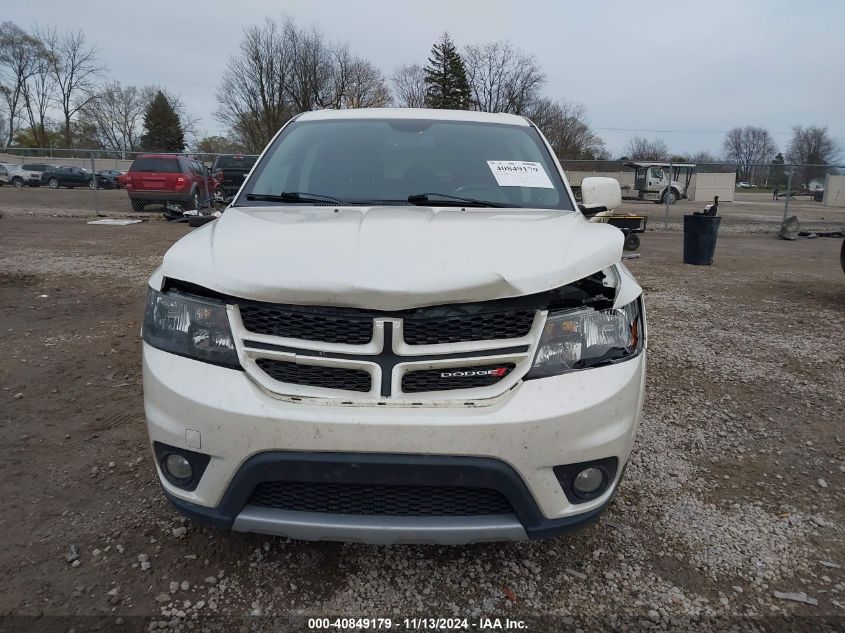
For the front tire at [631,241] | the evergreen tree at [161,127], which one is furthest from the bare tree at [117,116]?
the front tire at [631,241]

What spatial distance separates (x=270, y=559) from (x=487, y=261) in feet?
4.59

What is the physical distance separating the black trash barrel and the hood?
8.60 meters

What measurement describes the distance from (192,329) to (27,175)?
42.1m

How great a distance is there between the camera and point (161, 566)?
2035mm

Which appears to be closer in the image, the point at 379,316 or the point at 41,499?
the point at 379,316

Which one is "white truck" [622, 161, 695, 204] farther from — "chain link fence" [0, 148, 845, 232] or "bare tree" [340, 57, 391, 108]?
"bare tree" [340, 57, 391, 108]

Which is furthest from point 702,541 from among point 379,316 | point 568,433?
point 379,316

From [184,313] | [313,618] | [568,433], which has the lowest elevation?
[313,618]

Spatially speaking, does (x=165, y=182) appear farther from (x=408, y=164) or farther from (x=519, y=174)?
(x=519, y=174)

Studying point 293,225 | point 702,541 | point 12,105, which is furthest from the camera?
point 12,105

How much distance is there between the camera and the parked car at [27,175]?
34.7 meters

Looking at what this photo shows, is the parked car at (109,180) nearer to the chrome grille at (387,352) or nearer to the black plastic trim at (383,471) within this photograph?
the chrome grille at (387,352)

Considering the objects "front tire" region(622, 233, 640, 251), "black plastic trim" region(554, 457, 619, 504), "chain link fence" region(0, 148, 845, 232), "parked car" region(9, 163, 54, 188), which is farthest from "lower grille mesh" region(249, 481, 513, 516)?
"parked car" region(9, 163, 54, 188)

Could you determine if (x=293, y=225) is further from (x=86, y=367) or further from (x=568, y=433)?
(x=86, y=367)
